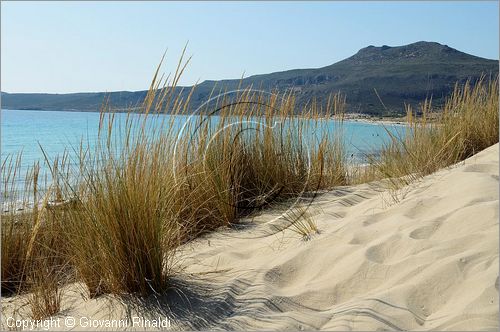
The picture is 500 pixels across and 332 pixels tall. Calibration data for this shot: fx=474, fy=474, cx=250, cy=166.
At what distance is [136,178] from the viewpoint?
200 cm

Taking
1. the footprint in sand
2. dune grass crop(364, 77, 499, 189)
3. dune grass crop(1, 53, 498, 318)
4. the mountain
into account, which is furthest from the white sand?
the mountain

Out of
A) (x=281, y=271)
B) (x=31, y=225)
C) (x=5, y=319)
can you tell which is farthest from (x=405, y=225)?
(x=31, y=225)

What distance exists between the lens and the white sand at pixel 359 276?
169 centimetres

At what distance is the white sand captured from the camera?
1689mm

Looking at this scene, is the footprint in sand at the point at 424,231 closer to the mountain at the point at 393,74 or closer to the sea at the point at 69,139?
the sea at the point at 69,139

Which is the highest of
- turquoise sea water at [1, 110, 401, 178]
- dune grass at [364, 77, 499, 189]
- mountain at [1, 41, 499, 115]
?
mountain at [1, 41, 499, 115]

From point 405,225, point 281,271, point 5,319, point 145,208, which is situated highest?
point 145,208

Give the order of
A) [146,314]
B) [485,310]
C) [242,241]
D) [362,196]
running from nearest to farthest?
[485,310] < [146,314] < [242,241] < [362,196]

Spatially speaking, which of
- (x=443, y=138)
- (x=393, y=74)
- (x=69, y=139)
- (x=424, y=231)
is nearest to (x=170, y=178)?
(x=424, y=231)

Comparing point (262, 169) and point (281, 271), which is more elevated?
point (262, 169)

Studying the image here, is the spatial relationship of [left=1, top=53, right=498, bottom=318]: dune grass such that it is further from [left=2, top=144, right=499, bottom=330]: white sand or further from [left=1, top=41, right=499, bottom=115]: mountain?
[left=1, top=41, right=499, bottom=115]: mountain

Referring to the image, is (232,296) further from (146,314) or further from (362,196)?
(362,196)

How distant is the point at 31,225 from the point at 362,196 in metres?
2.36

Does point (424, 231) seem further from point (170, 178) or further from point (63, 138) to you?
point (63, 138)
